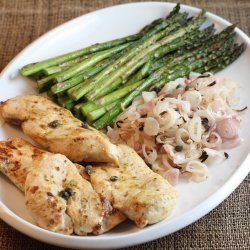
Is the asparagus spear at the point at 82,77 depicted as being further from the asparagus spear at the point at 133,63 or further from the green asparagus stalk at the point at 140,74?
the green asparagus stalk at the point at 140,74

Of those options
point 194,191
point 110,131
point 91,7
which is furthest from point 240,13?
point 194,191

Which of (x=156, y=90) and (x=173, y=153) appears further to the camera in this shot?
(x=156, y=90)

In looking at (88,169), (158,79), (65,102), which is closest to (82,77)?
(65,102)

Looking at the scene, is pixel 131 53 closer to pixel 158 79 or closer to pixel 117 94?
pixel 158 79

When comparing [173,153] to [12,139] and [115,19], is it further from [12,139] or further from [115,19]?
[115,19]

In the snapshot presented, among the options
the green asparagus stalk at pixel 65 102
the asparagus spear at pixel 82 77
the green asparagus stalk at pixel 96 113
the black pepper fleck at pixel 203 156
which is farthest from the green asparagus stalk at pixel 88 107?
the black pepper fleck at pixel 203 156

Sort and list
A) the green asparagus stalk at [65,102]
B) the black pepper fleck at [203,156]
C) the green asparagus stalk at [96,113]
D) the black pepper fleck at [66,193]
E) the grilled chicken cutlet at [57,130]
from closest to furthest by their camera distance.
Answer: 1. the black pepper fleck at [66,193]
2. the grilled chicken cutlet at [57,130]
3. the black pepper fleck at [203,156]
4. the green asparagus stalk at [96,113]
5. the green asparagus stalk at [65,102]
